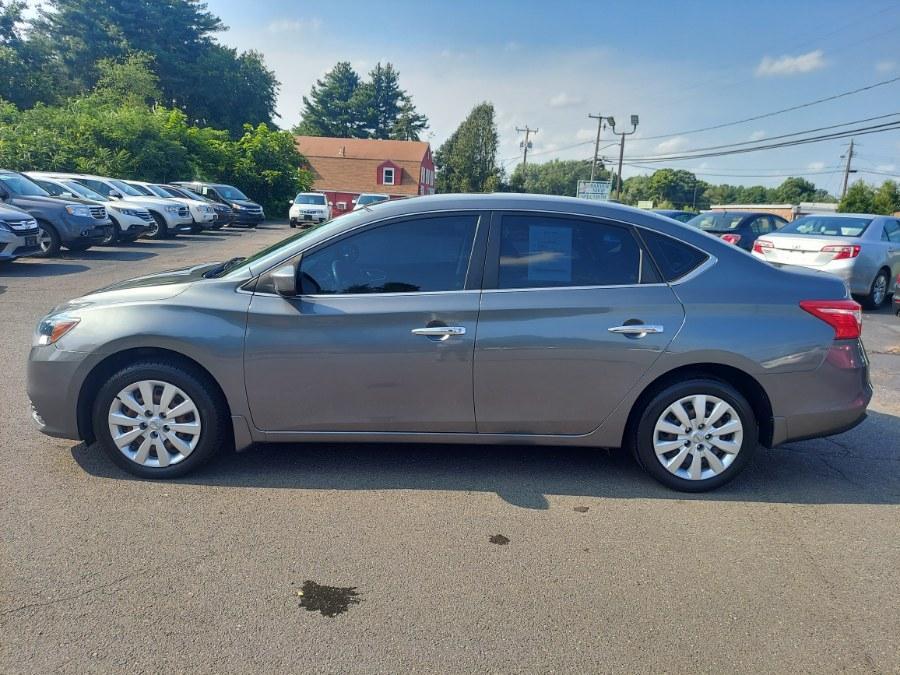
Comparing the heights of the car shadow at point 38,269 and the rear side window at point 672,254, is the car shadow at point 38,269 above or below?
below

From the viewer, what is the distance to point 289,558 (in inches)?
128

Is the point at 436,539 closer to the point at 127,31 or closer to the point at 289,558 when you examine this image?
the point at 289,558

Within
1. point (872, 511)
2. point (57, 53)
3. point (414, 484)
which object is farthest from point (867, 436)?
point (57, 53)

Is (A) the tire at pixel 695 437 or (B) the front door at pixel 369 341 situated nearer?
(B) the front door at pixel 369 341

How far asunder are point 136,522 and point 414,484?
1534 millimetres

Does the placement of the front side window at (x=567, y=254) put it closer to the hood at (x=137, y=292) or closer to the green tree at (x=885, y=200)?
the hood at (x=137, y=292)

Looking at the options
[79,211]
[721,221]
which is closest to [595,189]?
[721,221]

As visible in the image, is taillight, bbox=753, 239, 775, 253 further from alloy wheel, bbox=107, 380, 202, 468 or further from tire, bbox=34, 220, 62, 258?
tire, bbox=34, 220, 62, 258

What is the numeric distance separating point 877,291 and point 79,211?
599 inches

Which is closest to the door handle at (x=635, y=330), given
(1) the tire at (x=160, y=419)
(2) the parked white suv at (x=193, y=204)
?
(1) the tire at (x=160, y=419)

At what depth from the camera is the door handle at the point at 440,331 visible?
3.86m

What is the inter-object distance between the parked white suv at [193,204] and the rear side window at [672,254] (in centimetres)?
1960

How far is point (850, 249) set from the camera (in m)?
11.0

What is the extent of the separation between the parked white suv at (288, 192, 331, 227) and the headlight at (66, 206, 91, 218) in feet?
47.9
